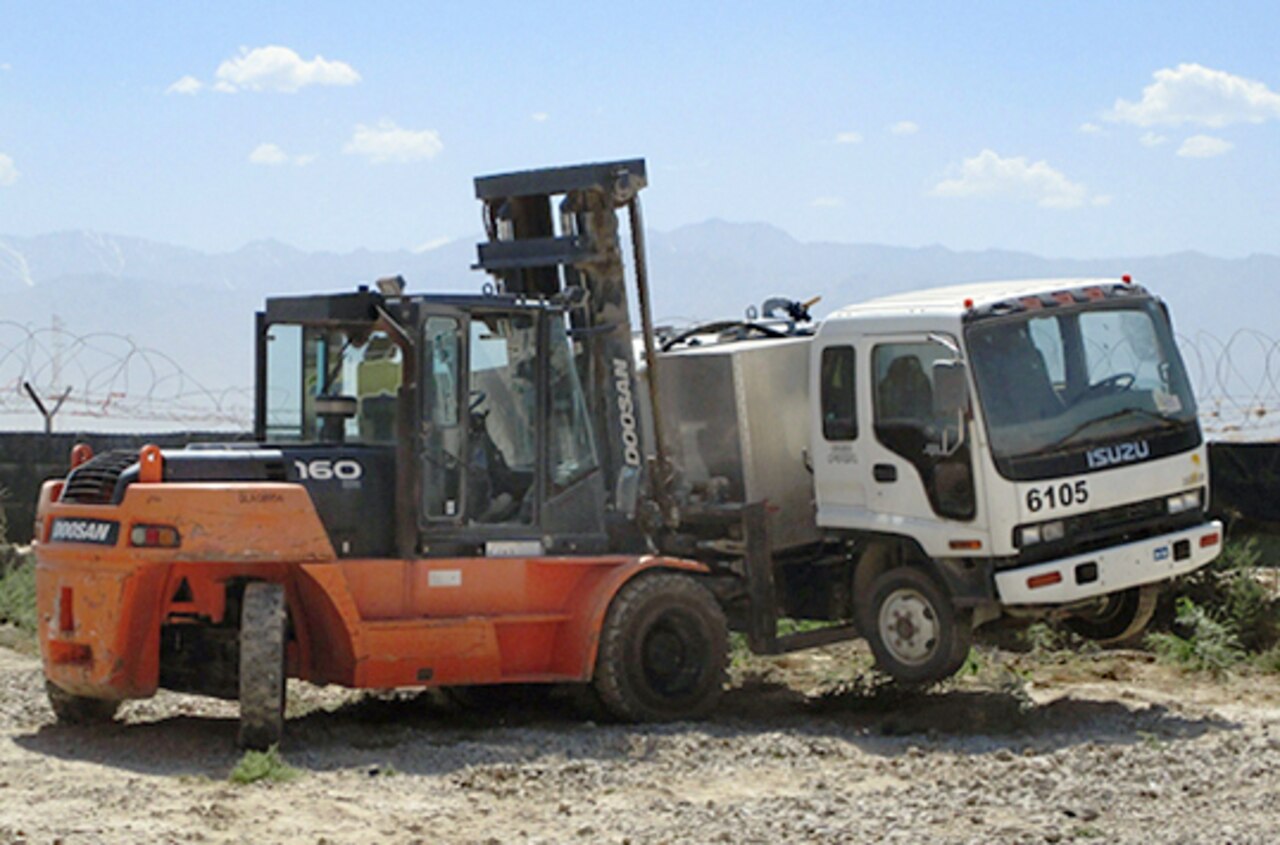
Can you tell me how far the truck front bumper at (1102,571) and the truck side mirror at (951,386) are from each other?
103 cm

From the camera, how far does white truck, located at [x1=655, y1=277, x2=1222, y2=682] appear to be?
35.1ft

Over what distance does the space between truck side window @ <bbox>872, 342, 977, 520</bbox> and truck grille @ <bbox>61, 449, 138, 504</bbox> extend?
448cm

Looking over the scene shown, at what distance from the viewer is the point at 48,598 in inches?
402

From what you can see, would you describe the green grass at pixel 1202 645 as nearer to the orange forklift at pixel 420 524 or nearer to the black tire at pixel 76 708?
the orange forklift at pixel 420 524

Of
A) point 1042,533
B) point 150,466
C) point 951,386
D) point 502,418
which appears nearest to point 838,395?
point 951,386

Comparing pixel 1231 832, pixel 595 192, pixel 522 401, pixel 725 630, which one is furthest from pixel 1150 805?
pixel 595 192

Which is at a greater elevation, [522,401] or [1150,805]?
[522,401]

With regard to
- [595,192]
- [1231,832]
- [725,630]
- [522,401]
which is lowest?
[1231,832]

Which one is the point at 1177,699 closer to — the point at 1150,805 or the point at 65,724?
the point at 1150,805

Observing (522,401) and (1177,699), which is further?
(1177,699)

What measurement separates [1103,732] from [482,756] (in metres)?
3.57

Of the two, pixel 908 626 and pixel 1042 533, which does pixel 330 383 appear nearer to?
pixel 908 626

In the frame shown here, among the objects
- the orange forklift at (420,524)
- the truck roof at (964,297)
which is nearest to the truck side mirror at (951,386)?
the truck roof at (964,297)

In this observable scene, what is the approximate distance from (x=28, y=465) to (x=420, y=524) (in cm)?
1018
